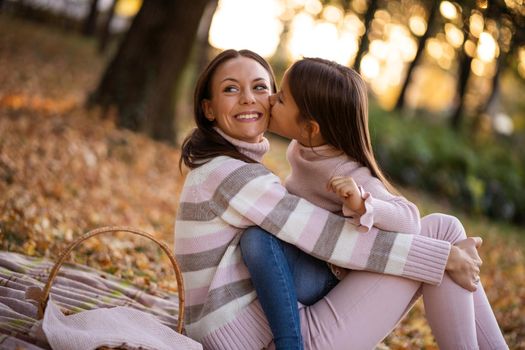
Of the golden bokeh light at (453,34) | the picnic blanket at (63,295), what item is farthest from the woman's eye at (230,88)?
the golden bokeh light at (453,34)

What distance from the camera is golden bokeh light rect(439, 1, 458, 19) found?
5310mm

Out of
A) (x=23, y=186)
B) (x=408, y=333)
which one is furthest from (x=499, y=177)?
(x=23, y=186)

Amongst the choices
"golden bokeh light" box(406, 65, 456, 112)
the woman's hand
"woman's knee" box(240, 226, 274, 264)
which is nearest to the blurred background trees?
"woman's knee" box(240, 226, 274, 264)

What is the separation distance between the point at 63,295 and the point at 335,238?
1.54 metres

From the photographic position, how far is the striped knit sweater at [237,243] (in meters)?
2.50

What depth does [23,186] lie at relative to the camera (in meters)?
5.16

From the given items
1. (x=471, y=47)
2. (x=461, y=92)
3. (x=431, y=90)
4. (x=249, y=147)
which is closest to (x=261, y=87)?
(x=249, y=147)

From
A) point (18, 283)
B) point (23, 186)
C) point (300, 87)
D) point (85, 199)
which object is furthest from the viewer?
point (85, 199)

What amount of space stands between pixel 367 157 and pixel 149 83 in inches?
228

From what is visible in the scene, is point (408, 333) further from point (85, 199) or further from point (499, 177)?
point (499, 177)

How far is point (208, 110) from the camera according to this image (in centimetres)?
290

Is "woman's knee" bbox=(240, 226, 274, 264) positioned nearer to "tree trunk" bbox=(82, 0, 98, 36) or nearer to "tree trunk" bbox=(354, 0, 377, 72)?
"tree trunk" bbox=(354, 0, 377, 72)

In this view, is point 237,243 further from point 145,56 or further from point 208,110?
point 145,56

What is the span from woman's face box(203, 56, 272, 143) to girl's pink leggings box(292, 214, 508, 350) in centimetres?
86
